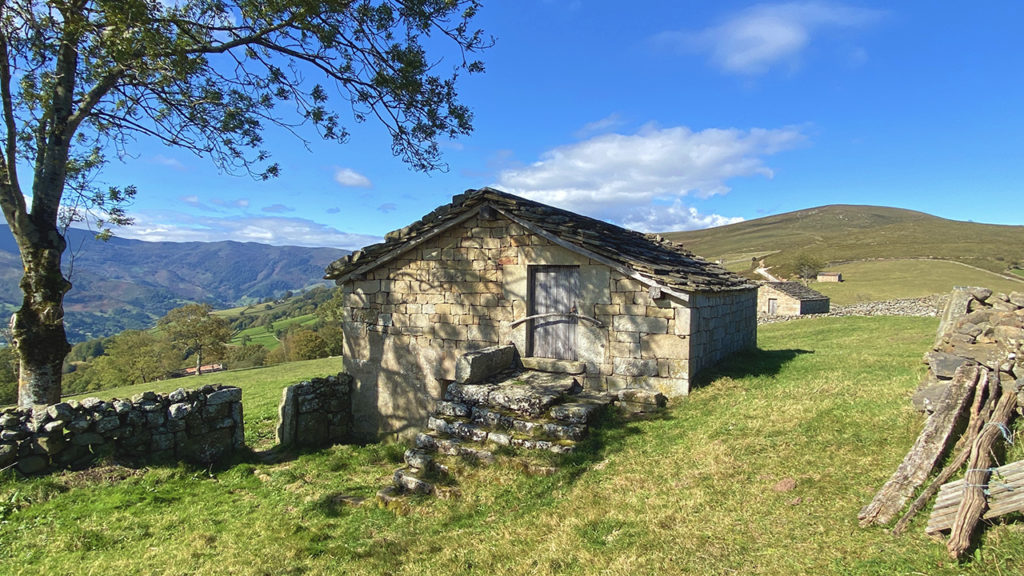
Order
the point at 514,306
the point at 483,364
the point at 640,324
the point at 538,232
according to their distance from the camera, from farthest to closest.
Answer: the point at 514,306 < the point at 538,232 < the point at 483,364 < the point at 640,324

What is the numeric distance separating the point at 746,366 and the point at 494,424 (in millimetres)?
6135

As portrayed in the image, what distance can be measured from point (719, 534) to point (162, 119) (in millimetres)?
11829

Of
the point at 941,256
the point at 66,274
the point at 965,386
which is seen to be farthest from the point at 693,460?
the point at 941,256

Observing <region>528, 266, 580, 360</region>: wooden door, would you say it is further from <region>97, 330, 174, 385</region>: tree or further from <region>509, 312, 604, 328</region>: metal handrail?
<region>97, 330, 174, 385</region>: tree

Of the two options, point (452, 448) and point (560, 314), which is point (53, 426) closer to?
point (452, 448)

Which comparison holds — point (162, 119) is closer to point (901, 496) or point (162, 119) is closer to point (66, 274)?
point (66, 274)

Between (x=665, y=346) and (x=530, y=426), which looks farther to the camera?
(x=665, y=346)

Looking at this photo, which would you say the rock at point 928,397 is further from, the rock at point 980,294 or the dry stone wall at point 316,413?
the dry stone wall at point 316,413

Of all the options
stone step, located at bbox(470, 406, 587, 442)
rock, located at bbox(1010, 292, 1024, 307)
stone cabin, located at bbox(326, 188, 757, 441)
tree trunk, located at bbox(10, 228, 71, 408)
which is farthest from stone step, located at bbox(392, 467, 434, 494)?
rock, located at bbox(1010, 292, 1024, 307)

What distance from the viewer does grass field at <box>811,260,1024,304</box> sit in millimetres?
47469

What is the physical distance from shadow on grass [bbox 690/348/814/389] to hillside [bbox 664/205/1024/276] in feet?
204

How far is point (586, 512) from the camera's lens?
5492 millimetres

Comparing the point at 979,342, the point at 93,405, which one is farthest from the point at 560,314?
the point at 93,405

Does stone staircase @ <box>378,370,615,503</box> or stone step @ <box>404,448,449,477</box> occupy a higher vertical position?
stone staircase @ <box>378,370,615,503</box>
